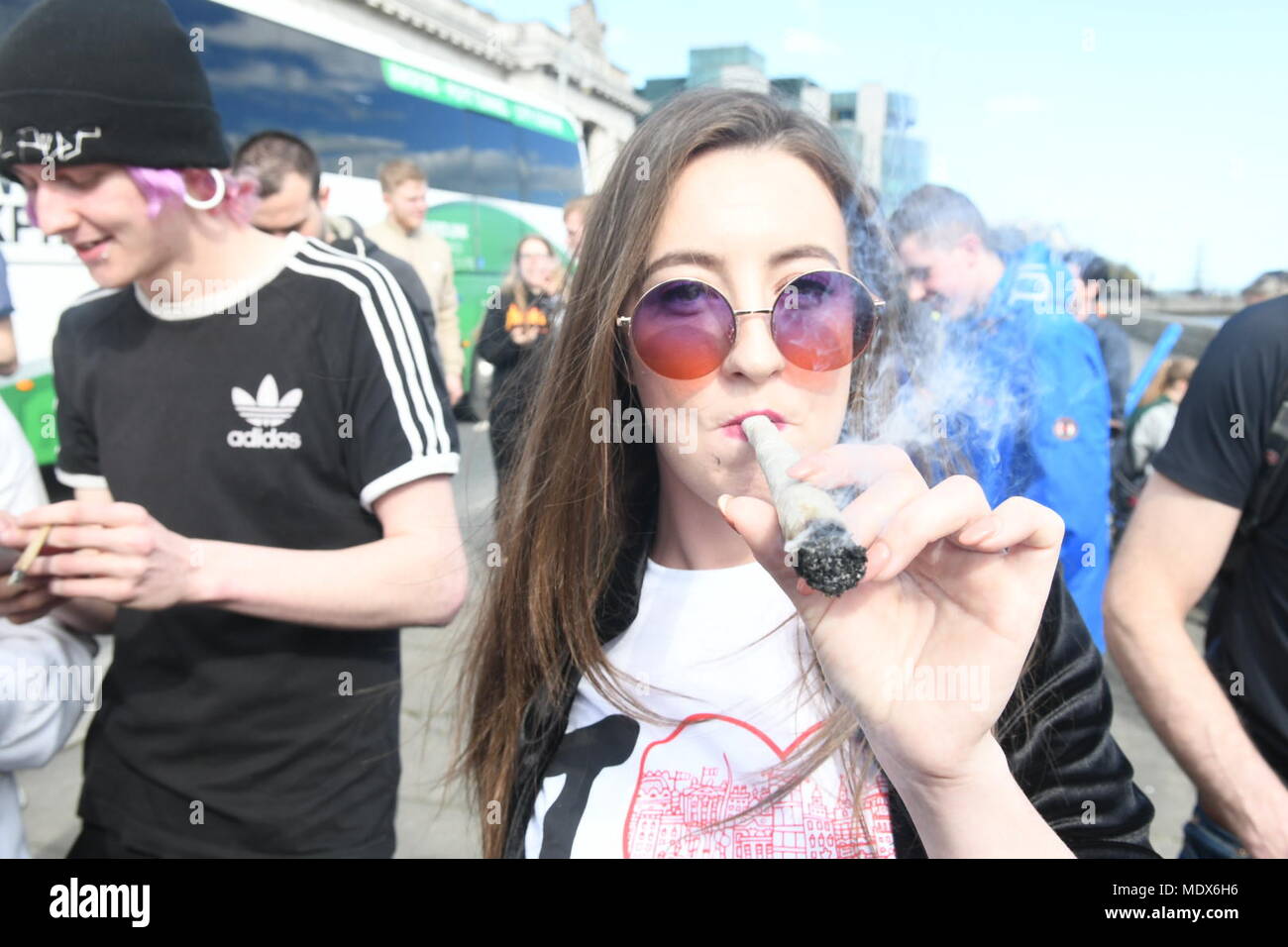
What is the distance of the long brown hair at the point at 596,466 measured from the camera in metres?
1.37

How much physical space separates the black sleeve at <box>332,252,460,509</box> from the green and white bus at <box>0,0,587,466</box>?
2648mm

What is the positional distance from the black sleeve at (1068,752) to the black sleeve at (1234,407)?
721mm

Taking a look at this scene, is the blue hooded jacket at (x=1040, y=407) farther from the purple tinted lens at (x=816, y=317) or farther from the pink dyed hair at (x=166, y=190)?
the pink dyed hair at (x=166, y=190)

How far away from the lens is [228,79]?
641 cm

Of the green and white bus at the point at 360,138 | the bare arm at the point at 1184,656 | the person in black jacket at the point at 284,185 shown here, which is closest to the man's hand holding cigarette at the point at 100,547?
the bare arm at the point at 1184,656

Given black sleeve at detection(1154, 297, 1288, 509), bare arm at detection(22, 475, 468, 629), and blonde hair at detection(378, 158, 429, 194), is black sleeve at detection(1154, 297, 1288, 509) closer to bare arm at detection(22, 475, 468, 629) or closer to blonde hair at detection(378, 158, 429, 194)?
bare arm at detection(22, 475, 468, 629)

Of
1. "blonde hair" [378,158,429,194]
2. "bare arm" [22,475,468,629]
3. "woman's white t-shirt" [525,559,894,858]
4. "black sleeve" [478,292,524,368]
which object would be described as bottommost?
"woman's white t-shirt" [525,559,894,858]

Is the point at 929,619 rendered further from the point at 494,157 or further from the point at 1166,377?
the point at 494,157

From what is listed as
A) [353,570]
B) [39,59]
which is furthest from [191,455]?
[39,59]

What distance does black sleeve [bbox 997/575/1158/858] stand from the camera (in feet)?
3.81

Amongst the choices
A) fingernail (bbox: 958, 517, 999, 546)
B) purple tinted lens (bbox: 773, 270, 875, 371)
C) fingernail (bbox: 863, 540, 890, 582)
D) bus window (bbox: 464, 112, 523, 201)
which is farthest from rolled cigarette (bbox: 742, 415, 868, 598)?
bus window (bbox: 464, 112, 523, 201)

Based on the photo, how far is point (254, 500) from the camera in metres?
1.83

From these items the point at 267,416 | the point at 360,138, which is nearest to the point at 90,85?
the point at 267,416
